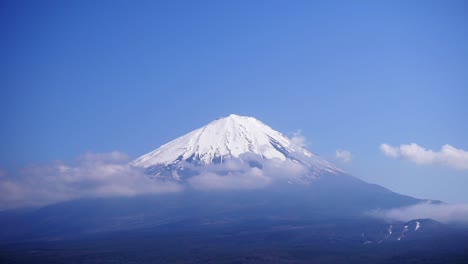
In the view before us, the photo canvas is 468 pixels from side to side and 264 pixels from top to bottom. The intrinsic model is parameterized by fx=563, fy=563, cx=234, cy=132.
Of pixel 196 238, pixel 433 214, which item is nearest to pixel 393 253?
pixel 196 238

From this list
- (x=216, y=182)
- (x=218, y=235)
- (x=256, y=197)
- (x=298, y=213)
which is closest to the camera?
(x=218, y=235)

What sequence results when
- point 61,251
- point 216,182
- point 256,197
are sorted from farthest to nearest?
point 216,182 → point 256,197 → point 61,251

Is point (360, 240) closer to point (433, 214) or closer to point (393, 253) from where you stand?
point (393, 253)

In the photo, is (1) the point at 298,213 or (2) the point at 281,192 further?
(2) the point at 281,192

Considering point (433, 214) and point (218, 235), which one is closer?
point (218, 235)

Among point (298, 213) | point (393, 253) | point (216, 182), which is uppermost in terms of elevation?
point (216, 182)

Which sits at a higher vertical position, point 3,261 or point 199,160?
point 199,160

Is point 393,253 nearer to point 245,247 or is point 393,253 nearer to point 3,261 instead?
point 245,247

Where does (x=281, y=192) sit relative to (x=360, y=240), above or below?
above

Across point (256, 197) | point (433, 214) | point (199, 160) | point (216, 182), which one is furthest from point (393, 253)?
point (199, 160)
